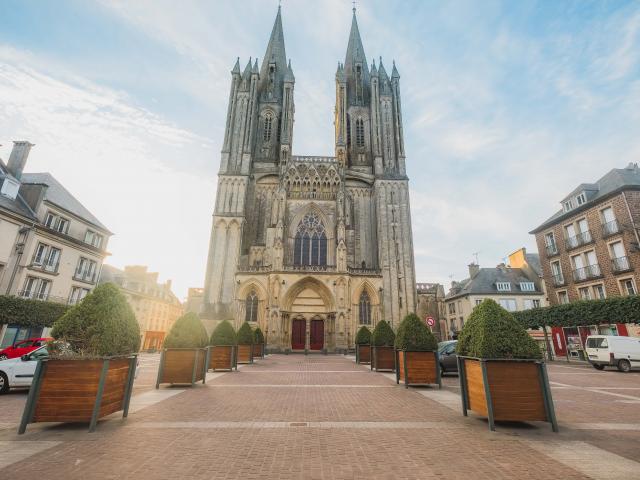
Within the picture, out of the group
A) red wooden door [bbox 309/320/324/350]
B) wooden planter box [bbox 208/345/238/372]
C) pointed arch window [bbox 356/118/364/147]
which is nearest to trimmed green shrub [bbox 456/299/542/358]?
wooden planter box [bbox 208/345/238/372]

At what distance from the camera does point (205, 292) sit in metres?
27.6

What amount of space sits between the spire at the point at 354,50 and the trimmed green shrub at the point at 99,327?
4388cm

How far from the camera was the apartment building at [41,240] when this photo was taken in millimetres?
19859

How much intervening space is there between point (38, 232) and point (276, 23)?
135 feet

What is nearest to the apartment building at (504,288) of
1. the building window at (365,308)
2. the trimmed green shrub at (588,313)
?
the trimmed green shrub at (588,313)

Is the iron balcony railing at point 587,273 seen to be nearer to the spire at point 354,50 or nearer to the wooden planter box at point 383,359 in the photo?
the wooden planter box at point 383,359

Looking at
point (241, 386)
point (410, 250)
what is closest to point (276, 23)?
point (410, 250)

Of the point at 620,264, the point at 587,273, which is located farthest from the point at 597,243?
the point at 587,273

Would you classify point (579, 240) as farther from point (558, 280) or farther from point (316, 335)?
point (316, 335)

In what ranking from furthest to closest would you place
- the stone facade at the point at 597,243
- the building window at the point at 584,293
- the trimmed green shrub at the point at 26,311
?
the building window at the point at 584,293
the stone facade at the point at 597,243
the trimmed green shrub at the point at 26,311

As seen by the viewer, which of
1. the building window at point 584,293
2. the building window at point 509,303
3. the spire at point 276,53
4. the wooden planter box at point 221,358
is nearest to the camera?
the wooden planter box at point 221,358

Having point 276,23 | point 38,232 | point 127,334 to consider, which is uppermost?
point 276,23

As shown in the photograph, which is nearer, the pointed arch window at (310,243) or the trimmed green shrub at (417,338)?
the trimmed green shrub at (417,338)

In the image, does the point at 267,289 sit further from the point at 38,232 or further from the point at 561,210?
the point at 561,210
